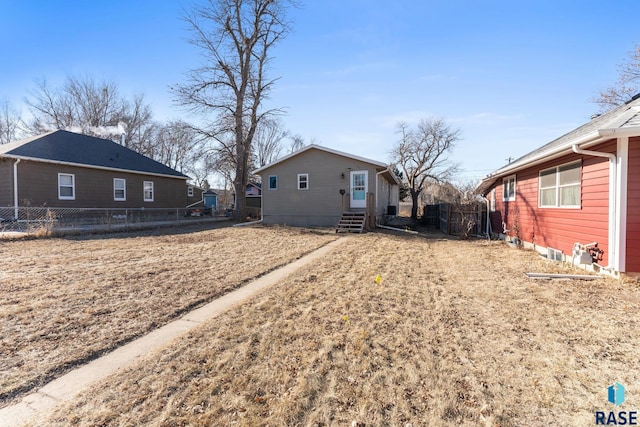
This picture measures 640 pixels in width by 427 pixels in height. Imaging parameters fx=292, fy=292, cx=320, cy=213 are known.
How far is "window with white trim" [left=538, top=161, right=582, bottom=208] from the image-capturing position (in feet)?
21.6

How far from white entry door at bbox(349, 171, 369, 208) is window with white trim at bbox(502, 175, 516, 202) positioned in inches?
238

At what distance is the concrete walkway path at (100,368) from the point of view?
205 cm

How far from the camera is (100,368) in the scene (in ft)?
8.59

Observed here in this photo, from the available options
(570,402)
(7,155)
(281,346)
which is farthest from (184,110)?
(570,402)

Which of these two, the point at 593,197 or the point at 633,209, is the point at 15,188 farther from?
the point at 633,209

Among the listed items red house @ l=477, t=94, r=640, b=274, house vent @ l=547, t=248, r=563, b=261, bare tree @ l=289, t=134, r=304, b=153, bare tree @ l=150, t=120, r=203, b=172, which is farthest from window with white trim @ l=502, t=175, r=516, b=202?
bare tree @ l=289, t=134, r=304, b=153

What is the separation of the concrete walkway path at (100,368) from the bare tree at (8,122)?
40.3 metres

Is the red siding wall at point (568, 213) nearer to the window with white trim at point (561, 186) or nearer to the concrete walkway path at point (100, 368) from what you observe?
the window with white trim at point (561, 186)

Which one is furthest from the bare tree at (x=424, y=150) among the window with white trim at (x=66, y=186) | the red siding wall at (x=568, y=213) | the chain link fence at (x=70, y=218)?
the window with white trim at (x=66, y=186)

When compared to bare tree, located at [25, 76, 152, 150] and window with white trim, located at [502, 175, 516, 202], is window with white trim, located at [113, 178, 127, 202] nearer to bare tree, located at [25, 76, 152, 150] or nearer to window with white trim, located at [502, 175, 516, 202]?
bare tree, located at [25, 76, 152, 150]

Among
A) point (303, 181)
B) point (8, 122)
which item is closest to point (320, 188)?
point (303, 181)

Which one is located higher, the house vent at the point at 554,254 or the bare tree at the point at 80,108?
the bare tree at the point at 80,108

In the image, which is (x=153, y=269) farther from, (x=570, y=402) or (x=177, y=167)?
(x=177, y=167)

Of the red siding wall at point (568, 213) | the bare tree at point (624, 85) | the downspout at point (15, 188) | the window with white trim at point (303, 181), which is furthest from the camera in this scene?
the window with white trim at point (303, 181)
